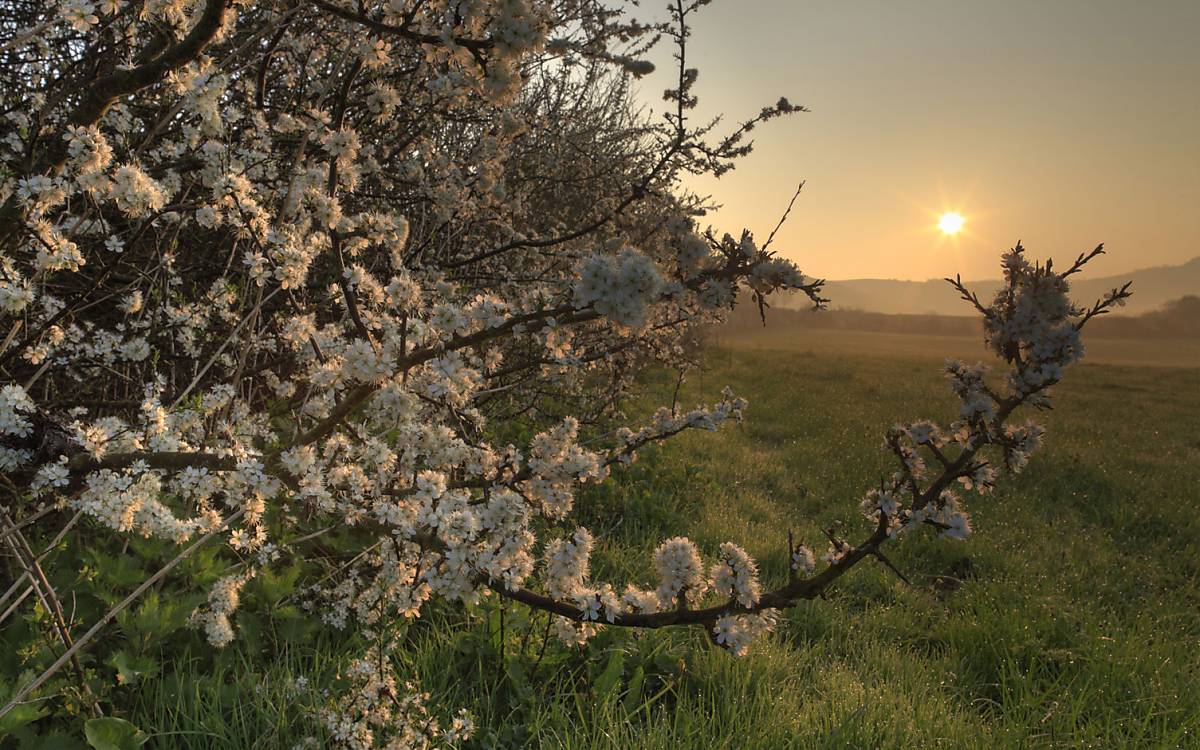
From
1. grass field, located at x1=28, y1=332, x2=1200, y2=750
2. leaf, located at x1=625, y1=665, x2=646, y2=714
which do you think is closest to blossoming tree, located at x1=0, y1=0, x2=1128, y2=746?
grass field, located at x1=28, y1=332, x2=1200, y2=750

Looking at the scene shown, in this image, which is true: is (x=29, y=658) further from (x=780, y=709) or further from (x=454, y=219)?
(x=454, y=219)

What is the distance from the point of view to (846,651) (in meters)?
4.18

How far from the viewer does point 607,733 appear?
9.32 feet

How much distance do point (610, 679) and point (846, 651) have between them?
1.86 meters

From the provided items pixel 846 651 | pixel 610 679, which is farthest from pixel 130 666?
pixel 846 651

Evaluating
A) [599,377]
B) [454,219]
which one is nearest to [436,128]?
[454,219]

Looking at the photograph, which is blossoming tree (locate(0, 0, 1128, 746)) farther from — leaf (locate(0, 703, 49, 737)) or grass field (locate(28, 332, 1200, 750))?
grass field (locate(28, 332, 1200, 750))

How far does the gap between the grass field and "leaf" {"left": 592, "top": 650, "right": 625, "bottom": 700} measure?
0.01 meters

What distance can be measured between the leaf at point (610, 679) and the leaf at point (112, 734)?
1830mm

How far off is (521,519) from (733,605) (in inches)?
31.0

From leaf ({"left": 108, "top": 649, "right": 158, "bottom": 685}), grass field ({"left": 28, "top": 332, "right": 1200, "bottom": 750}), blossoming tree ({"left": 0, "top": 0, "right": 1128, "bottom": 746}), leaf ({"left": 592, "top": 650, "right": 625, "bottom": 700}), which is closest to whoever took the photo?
blossoming tree ({"left": 0, "top": 0, "right": 1128, "bottom": 746})

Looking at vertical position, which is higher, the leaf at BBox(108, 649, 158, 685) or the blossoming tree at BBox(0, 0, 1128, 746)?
the blossoming tree at BBox(0, 0, 1128, 746)

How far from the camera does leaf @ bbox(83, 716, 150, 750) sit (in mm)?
2242

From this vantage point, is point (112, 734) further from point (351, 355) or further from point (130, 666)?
point (351, 355)
